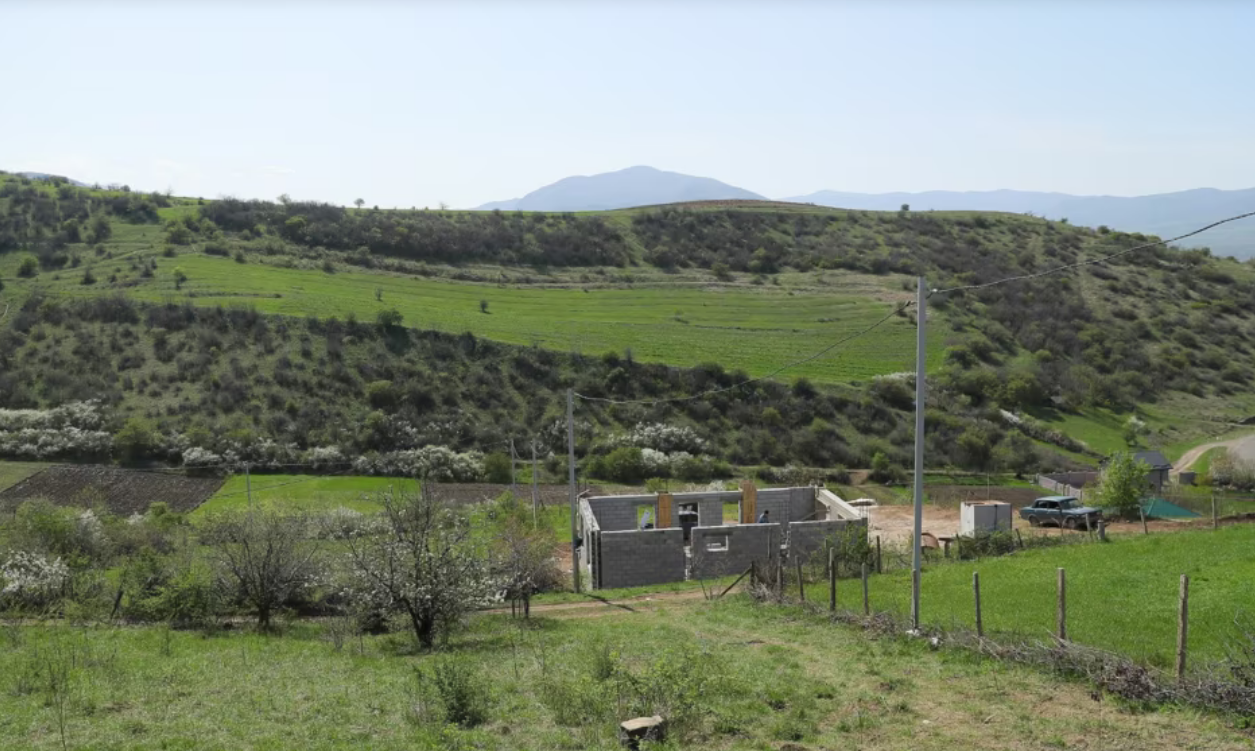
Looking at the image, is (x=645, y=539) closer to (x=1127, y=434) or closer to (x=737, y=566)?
(x=737, y=566)

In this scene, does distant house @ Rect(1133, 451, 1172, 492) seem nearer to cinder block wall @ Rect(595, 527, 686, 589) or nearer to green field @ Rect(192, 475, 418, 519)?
cinder block wall @ Rect(595, 527, 686, 589)

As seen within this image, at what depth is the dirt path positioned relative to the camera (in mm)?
49562

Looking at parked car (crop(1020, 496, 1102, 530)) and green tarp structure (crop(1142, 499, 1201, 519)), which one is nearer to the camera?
parked car (crop(1020, 496, 1102, 530))

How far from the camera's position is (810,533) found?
28.1 metres

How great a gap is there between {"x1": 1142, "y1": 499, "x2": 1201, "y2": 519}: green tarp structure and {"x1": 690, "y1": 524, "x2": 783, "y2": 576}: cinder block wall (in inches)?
617

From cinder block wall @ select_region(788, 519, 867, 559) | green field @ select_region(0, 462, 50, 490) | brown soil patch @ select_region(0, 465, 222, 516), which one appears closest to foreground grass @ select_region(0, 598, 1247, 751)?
cinder block wall @ select_region(788, 519, 867, 559)

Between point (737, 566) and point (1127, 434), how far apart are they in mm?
39804

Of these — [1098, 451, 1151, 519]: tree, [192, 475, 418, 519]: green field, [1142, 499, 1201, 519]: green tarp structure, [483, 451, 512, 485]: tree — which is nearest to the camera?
[1098, 451, 1151, 519]: tree

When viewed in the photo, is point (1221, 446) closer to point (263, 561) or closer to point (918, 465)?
point (918, 465)

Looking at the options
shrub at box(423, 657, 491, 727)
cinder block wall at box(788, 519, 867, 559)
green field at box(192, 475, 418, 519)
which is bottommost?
green field at box(192, 475, 418, 519)

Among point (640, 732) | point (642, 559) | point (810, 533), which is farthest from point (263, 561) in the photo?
point (810, 533)

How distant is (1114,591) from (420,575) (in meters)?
14.3

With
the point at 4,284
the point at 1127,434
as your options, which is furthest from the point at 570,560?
the point at 4,284

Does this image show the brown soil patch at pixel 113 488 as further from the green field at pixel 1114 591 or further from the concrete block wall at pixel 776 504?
the green field at pixel 1114 591
